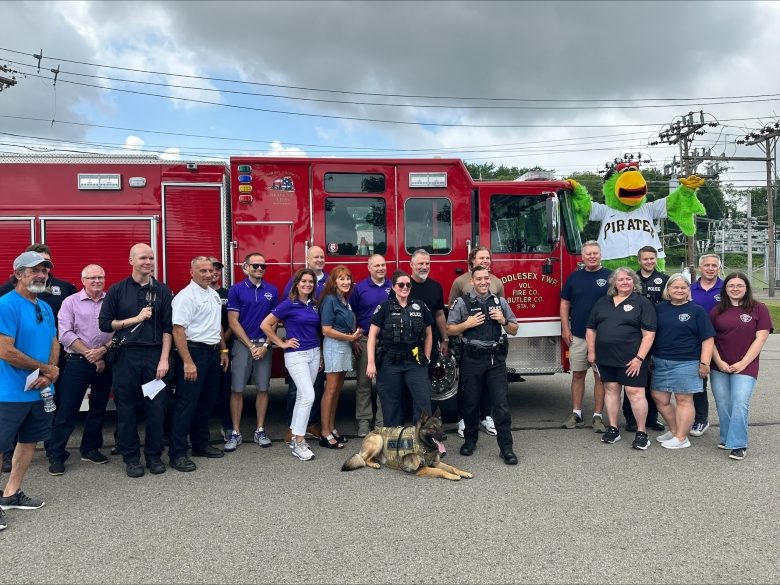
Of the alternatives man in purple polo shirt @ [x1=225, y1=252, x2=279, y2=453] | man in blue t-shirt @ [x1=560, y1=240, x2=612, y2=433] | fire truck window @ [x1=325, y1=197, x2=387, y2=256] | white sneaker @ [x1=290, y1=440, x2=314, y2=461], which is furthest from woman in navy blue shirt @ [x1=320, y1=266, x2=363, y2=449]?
man in blue t-shirt @ [x1=560, y1=240, x2=612, y2=433]

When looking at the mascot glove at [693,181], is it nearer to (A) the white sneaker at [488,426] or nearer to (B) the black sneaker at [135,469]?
(A) the white sneaker at [488,426]

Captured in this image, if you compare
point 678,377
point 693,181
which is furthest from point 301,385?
point 693,181

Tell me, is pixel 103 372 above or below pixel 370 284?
below

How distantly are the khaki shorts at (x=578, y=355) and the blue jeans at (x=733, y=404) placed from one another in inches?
48.2

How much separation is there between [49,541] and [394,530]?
2.24 meters

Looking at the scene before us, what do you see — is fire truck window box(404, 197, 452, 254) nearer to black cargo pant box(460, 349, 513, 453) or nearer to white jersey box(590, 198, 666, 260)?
black cargo pant box(460, 349, 513, 453)

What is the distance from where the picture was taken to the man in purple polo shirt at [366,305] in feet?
18.5

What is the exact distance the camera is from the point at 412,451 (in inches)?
190

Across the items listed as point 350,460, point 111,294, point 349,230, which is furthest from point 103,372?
point 349,230

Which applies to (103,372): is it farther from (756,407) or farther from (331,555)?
(756,407)

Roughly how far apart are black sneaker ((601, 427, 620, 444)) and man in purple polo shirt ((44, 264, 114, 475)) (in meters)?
4.82

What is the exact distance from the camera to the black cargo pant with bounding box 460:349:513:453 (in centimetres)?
521

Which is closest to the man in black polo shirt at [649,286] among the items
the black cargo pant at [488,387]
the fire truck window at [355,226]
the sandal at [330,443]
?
the black cargo pant at [488,387]

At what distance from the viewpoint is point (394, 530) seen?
12.4 feet
